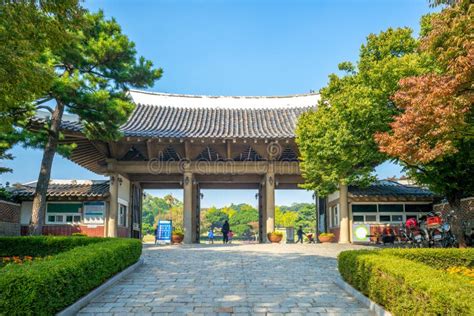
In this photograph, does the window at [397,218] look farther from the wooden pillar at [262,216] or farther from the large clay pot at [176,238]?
the large clay pot at [176,238]

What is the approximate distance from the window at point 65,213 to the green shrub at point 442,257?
16028 mm

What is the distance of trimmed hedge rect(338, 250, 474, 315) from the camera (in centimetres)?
428

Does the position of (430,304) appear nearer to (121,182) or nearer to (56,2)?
(56,2)

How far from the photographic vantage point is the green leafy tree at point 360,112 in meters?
11.9

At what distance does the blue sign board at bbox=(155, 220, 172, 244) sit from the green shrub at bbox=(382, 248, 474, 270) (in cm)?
1467

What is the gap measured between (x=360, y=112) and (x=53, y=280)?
30.7 feet

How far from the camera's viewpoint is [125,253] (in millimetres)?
9320

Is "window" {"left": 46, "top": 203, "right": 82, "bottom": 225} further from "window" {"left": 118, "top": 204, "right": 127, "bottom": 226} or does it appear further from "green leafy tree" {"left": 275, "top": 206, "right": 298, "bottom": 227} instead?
"green leafy tree" {"left": 275, "top": 206, "right": 298, "bottom": 227}

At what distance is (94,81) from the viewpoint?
44.5ft

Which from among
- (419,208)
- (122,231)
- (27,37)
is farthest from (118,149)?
A: (419,208)

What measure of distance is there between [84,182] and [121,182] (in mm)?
3187

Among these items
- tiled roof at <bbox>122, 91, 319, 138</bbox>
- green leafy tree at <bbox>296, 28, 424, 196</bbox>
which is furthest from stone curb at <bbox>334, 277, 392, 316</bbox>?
tiled roof at <bbox>122, 91, 319, 138</bbox>

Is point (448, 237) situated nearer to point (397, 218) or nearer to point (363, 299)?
point (397, 218)

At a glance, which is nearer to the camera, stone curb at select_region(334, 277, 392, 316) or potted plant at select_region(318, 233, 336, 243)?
stone curb at select_region(334, 277, 392, 316)
